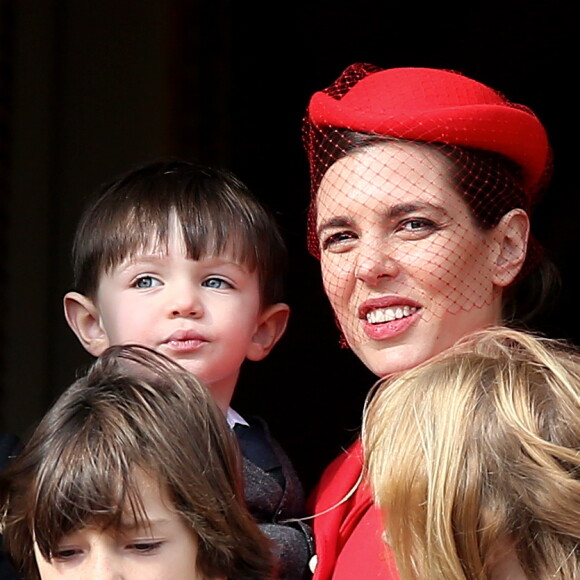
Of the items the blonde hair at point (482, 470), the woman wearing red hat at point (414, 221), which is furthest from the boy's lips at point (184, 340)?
the blonde hair at point (482, 470)

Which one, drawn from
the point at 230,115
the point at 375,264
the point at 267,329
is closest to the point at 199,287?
the point at 267,329

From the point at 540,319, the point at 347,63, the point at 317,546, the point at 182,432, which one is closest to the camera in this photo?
the point at 182,432

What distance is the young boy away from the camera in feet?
7.58

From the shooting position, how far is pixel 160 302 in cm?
232

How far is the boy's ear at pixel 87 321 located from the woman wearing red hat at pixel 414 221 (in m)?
0.44

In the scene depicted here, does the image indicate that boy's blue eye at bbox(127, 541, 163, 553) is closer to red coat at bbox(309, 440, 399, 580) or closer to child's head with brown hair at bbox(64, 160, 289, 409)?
red coat at bbox(309, 440, 399, 580)

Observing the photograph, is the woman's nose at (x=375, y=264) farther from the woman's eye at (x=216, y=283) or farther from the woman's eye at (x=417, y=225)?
the woman's eye at (x=216, y=283)

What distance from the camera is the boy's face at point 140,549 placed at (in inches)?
74.1

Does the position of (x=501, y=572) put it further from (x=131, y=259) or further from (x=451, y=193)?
(x=131, y=259)

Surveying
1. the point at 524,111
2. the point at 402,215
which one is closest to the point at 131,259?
the point at 402,215

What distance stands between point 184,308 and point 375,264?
329 mm

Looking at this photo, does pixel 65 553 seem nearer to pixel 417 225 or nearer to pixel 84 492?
pixel 84 492

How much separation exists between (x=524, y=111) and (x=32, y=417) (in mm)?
2250

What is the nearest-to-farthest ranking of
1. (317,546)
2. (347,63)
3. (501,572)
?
(501,572) < (317,546) < (347,63)
